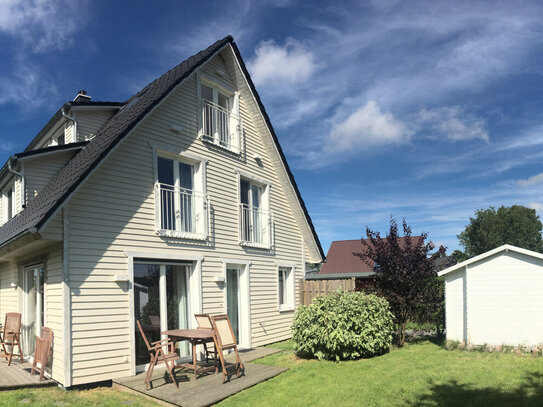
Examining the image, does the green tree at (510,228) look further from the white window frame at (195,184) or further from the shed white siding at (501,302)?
the white window frame at (195,184)

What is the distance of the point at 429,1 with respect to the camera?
11172mm

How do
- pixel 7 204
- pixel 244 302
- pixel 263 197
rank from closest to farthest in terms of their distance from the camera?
pixel 244 302, pixel 7 204, pixel 263 197

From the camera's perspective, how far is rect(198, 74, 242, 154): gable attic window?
36.3ft

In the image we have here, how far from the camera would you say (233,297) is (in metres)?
11.4

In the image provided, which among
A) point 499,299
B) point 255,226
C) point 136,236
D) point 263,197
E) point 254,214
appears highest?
point 263,197

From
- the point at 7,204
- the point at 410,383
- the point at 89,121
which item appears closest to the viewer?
the point at 410,383

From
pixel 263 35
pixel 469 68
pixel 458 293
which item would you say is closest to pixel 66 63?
pixel 263 35

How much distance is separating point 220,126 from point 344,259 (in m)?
20.3

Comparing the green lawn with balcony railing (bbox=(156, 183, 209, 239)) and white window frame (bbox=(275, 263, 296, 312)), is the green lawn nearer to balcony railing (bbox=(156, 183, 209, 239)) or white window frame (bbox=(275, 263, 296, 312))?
balcony railing (bbox=(156, 183, 209, 239))

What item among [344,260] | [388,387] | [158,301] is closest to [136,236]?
[158,301]

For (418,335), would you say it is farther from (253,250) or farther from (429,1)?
(429,1)

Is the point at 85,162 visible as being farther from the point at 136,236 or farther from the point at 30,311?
the point at 30,311

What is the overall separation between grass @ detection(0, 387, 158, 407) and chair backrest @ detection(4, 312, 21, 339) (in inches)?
106

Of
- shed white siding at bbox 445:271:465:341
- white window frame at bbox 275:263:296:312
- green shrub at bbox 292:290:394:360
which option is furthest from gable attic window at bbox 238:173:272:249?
shed white siding at bbox 445:271:465:341
